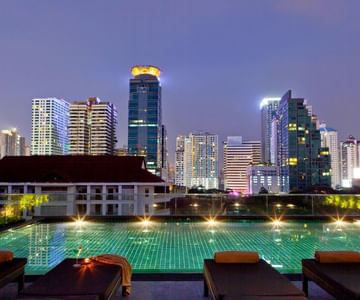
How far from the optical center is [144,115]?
7481 cm

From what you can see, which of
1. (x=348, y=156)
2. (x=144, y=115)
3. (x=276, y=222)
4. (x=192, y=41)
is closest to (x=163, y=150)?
(x=144, y=115)

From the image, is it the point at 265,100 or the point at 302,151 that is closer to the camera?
the point at 302,151

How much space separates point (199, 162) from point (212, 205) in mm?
108661

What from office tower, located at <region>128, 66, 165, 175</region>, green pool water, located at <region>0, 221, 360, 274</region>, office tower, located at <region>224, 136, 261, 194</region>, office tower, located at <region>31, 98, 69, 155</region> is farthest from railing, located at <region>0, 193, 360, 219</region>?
office tower, located at <region>224, 136, 261, 194</region>

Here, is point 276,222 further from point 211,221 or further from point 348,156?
point 348,156

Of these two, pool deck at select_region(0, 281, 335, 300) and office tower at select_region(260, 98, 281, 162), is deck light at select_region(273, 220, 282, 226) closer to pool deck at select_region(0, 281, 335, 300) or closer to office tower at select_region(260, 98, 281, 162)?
pool deck at select_region(0, 281, 335, 300)

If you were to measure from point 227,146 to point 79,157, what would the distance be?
381ft

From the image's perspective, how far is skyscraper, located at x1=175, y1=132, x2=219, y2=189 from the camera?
392 ft

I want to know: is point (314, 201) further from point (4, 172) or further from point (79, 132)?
point (79, 132)

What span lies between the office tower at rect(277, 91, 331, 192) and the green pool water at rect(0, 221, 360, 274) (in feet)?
209

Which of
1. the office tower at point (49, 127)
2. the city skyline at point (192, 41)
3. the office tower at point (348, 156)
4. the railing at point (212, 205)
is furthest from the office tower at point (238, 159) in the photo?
the railing at point (212, 205)

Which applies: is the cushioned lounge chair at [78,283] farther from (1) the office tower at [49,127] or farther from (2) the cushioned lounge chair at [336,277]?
(1) the office tower at [49,127]

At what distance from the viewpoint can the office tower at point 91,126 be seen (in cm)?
8862

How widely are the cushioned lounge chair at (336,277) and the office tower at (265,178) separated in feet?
248
